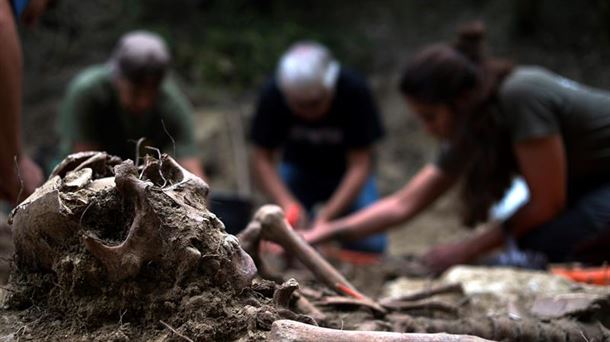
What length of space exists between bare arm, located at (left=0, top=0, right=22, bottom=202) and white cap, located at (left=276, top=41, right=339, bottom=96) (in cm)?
197

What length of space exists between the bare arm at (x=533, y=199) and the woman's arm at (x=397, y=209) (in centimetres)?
28

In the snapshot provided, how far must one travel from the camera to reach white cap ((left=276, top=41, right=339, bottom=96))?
3.99 metres

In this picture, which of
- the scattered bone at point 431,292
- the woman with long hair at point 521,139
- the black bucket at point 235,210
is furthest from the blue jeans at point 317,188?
the scattered bone at point 431,292

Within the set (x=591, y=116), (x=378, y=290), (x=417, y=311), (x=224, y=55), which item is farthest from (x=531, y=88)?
(x=224, y=55)

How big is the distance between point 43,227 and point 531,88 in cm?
219

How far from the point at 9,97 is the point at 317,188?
2798mm

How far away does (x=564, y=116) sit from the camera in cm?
306

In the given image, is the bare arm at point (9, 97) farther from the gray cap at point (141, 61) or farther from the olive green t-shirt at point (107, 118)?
the olive green t-shirt at point (107, 118)

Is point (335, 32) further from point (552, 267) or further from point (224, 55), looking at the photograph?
point (552, 267)

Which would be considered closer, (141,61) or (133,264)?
(133,264)

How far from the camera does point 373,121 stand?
441 centimetres

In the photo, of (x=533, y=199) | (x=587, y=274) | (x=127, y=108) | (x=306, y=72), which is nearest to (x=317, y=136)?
(x=306, y=72)

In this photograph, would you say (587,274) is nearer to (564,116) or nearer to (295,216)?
(564,116)

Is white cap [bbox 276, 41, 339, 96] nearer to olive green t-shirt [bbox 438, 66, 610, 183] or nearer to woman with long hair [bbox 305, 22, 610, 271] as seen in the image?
woman with long hair [bbox 305, 22, 610, 271]
